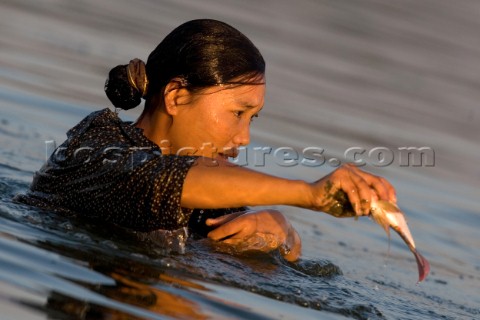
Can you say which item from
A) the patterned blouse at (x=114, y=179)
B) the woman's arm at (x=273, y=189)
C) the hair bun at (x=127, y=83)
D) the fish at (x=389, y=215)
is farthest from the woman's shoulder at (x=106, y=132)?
the fish at (x=389, y=215)

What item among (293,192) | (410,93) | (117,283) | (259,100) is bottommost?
(117,283)

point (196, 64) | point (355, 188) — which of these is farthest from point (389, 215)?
point (196, 64)

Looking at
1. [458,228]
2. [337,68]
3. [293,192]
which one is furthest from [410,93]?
[293,192]

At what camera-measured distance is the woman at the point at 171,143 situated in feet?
16.8

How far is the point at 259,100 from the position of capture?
225 inches

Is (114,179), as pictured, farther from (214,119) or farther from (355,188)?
(355,188)

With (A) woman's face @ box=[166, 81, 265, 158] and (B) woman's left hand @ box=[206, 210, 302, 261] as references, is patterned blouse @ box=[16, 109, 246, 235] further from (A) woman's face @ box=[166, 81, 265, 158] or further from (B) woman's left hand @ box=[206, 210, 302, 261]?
(B) woman's left hand @ box=[206, 210, 302, 261]

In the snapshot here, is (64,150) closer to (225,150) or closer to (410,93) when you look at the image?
(225,150)

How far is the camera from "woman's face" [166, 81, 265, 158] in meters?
5.66

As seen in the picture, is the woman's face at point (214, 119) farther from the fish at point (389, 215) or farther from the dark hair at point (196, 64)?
the fish at point (389, 215)

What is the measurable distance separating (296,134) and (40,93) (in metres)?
1.88

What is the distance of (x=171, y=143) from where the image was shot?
228 inches

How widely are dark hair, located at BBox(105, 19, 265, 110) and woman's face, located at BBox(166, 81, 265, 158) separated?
51 millimetres

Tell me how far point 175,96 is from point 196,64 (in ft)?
0.63
